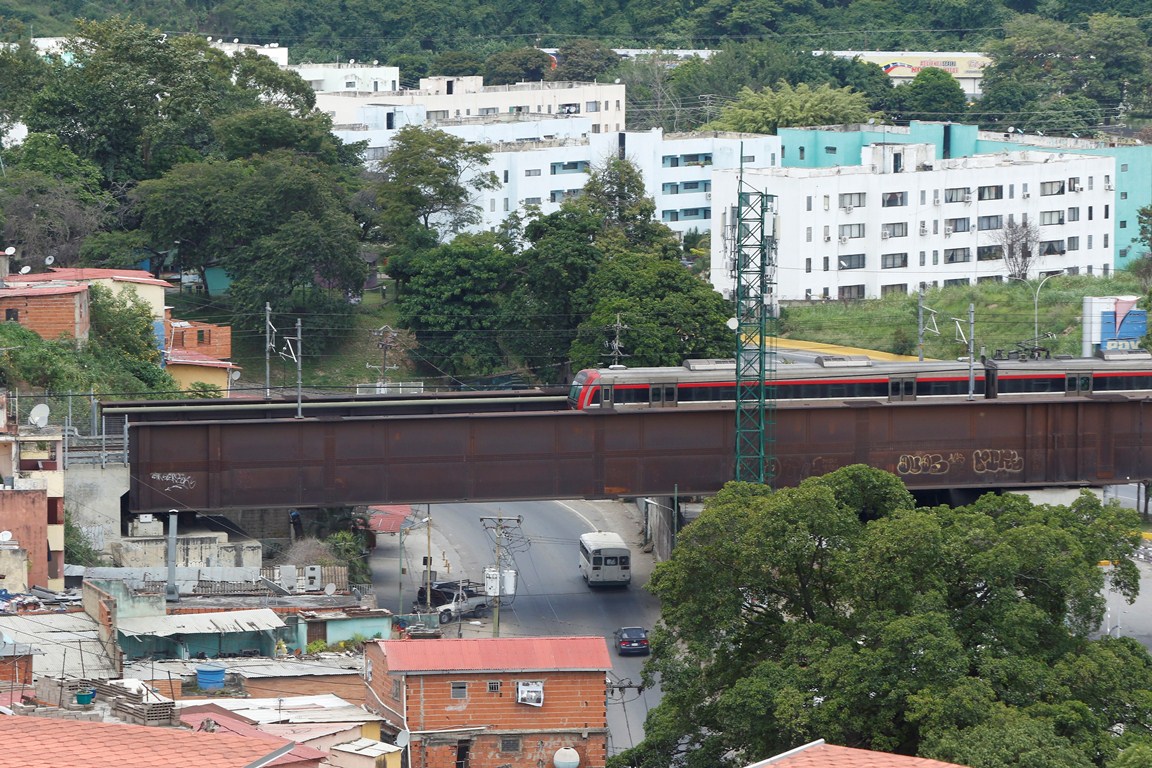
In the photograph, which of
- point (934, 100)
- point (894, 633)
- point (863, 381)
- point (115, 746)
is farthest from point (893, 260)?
point (115, 746)

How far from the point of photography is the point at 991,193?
7456 centimetres

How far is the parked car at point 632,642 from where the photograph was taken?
38062 mm

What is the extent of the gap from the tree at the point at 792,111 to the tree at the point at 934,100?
27.1 feet

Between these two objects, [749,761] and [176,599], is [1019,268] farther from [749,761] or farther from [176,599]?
[749,761]

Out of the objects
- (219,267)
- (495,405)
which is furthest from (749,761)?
(219,267)

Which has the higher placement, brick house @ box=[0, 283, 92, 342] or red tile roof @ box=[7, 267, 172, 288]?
red tile roof @ box=[7, 267, 172, 288]

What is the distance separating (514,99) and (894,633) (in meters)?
71.5

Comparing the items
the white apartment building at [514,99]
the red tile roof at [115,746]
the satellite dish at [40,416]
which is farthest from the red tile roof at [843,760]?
the white apartment building at [514,99]

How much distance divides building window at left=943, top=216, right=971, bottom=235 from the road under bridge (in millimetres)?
29871

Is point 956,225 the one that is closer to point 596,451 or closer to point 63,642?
point 596,451

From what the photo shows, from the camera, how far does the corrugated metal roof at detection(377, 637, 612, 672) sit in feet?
99.1

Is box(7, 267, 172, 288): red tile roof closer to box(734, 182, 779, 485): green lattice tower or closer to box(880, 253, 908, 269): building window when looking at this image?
box(734, 182, 779, 485): green lattice tower

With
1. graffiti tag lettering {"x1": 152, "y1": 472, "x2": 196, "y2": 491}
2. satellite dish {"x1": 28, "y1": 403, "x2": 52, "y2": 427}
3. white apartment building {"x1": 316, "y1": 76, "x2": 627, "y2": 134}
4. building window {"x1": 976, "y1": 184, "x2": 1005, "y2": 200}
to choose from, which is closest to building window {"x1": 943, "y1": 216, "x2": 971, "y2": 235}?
building window {"x1": 976, "y1": 184, "x2": 1005, "y2": 200}

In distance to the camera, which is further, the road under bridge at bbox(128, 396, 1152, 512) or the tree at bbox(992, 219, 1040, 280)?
the tree at bbox(992, 219, 1040, 280)
